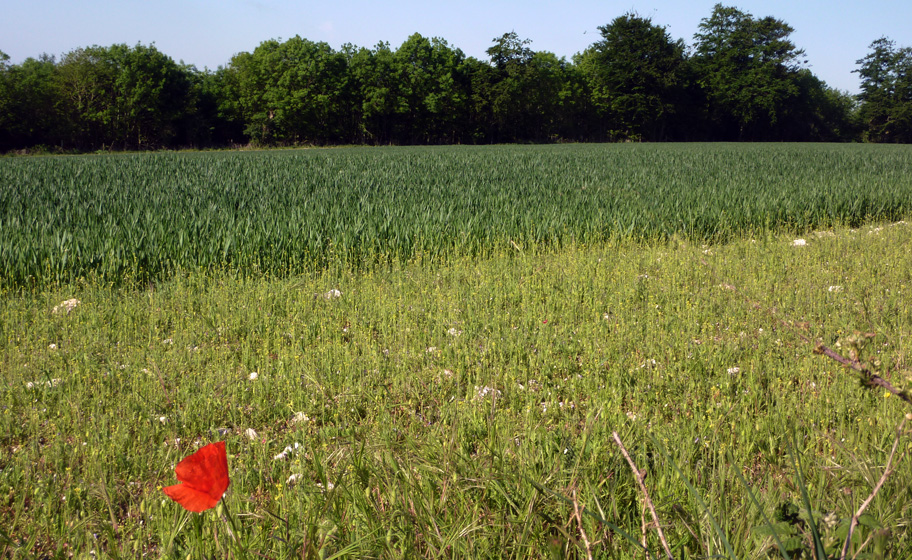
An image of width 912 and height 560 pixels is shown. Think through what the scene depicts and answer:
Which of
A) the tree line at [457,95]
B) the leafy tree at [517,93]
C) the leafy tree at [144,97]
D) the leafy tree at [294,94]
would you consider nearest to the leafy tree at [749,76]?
the tree line at [457,95]

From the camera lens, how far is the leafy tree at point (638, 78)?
6981 cm

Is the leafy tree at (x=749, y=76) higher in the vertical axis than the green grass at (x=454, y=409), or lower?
higher

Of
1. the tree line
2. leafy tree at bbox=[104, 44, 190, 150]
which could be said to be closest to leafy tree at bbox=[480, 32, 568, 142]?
the tree line

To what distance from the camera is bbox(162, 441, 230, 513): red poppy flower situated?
109 centimetres

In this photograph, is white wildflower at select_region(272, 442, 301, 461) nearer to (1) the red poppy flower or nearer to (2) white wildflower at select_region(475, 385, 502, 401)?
(2) white wildflower at select_region(475, 385, 502, 401)

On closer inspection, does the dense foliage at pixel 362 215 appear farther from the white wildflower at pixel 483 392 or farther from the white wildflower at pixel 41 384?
the white wildflower at pixel 483 392

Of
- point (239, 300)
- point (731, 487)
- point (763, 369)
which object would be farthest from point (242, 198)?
point (731, 487)

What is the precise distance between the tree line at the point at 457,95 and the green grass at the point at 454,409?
5200 cm

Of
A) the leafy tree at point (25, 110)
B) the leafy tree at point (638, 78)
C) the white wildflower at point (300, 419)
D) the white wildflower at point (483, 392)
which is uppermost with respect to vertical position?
the leafy tree at point (638, 78)

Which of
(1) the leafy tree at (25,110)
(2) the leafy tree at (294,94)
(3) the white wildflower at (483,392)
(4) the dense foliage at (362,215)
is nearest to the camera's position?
(3) the white wildflower at (483,392)

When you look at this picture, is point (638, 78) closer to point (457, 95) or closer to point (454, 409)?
point (457, 95)

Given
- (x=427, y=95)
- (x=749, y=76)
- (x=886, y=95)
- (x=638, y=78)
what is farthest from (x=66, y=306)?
(x=886, y=95)

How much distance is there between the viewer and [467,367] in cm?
403

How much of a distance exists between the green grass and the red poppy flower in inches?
19.2
